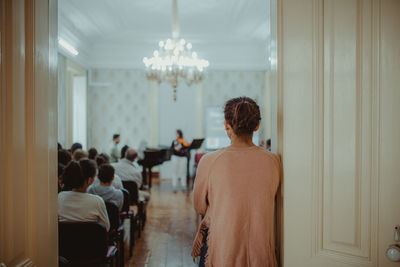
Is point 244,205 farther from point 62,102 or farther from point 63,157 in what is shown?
point 62,102

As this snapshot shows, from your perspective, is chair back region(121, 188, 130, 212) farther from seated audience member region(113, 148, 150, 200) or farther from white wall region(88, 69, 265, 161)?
white wall region(88, 69, 265, 161)

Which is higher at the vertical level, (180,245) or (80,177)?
(80,177)

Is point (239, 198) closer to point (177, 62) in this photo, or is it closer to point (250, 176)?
point (250, 176)

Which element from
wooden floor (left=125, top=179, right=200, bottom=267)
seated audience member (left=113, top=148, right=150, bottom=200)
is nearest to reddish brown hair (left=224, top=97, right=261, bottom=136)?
wooden floor (left=125, top=179, right=200, bottom=267)

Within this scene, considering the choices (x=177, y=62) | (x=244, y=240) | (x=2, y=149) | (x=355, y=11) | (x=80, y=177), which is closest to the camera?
(x=2, y=149)

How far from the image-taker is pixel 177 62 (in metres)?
5.73

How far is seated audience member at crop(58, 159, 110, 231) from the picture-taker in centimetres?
247

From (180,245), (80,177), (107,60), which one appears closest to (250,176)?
(80,177)

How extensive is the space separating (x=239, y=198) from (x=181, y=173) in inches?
240

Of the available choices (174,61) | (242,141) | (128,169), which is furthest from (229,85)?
(242,141)

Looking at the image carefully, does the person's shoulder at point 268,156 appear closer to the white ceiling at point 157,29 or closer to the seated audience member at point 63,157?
the seated audience member at point 63,157

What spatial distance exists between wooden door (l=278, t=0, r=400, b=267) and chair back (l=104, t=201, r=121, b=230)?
73.9 inches

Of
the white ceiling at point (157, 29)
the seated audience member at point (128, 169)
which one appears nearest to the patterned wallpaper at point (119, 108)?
the white ceiling at point (157, 29)

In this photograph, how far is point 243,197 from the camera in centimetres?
143
